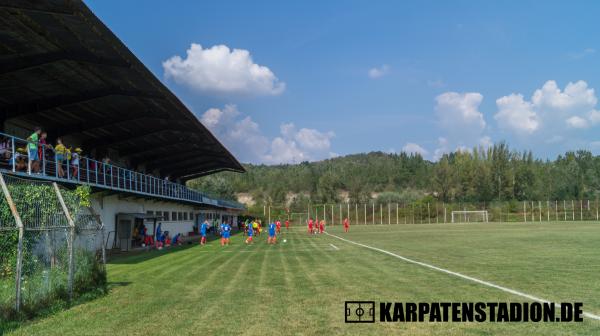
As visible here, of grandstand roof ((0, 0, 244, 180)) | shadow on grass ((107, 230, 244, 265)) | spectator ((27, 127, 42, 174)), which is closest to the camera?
grandstand roof ((0, 0, 244, 180))

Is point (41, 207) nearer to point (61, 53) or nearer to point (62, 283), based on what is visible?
point (62, 283)

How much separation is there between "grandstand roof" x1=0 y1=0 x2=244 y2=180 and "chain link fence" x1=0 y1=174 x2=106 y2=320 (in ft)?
21.5

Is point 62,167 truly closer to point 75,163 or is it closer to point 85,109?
point 75,163

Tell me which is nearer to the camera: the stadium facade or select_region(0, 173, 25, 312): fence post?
select_region(0, 173, 25, 312): fence post

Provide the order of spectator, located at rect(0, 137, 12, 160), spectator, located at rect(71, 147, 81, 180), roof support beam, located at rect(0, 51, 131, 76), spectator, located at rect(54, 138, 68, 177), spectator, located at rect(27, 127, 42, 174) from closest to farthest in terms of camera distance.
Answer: spectator, located at rect(0, 137, 12, 160), spectator, located at rect(27, 127, 42, 174), roof support beam, located at rect(0, 51, 131, 76), spectator, located at rect(54, 138, 68, 177), spectator, located at rect(71, 147, 81, 180)

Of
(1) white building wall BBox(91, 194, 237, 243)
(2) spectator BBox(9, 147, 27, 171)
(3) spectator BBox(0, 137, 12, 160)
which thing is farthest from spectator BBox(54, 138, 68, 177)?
(1) white building wall BBox(91, 194, 237, 243)

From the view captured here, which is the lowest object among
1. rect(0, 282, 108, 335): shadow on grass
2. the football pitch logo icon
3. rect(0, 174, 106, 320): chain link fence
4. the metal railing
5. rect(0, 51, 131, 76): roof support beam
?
rect(0, 282, 108, 335): shadow on grass

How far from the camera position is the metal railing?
58.0 feet

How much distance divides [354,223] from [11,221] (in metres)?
83.8

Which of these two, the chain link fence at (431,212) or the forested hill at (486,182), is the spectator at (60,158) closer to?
the chain link fence at (431,212)

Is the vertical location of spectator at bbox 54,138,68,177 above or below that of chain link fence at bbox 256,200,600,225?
above

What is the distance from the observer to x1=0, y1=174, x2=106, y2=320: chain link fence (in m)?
9.35

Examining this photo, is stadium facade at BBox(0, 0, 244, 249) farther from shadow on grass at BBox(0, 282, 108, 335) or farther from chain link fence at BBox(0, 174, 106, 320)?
shadow on grass at BBox(0, 282, 108, 335)

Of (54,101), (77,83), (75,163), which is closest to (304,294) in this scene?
(75,163)
